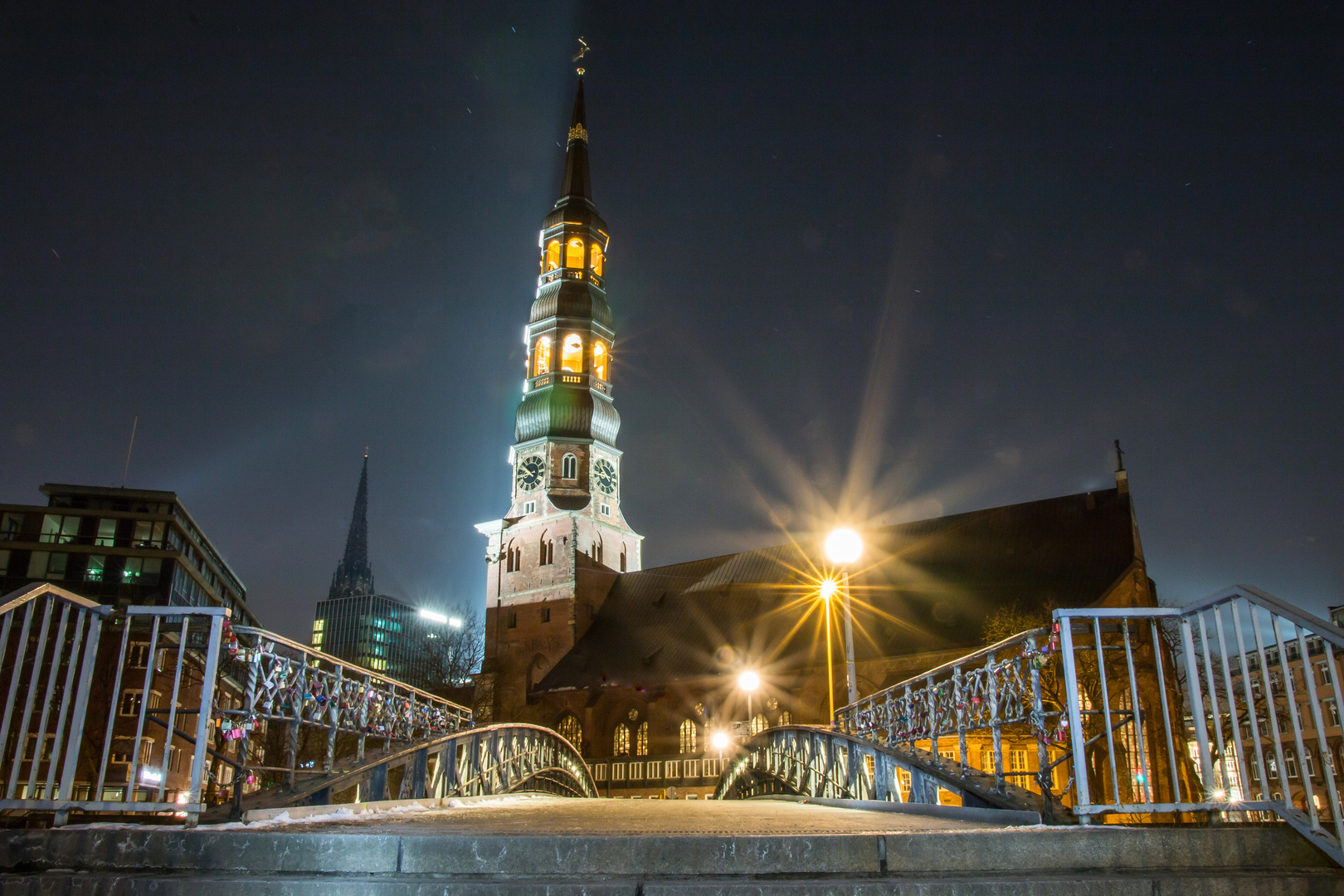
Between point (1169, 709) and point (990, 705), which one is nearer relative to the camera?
point (1169, 709)

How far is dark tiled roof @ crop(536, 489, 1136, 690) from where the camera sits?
39062mm

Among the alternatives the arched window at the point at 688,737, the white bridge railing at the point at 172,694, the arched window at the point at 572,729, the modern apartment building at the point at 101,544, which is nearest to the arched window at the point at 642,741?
the arched window at the point at 688,737

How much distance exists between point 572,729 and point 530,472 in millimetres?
15456

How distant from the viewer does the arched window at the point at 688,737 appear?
43312 mm

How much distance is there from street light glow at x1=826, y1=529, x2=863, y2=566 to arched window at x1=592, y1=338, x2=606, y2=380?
4322 centimetres

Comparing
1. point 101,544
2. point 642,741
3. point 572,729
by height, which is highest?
point 101,544

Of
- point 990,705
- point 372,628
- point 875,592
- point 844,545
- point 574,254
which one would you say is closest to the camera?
point 990,705

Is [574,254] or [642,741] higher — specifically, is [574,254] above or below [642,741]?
above

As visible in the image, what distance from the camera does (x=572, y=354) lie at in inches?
2288

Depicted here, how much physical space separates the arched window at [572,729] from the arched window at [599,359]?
20894 mm

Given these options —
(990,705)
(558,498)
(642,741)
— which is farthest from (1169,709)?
(558,498)

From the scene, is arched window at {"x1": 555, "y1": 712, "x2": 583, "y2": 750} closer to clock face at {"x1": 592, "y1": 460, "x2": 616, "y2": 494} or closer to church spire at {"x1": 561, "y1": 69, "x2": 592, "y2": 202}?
clock face at {"x1": 592, "y1": 460, "x2": 616, "y2": 494}

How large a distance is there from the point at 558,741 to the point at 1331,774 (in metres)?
16.9

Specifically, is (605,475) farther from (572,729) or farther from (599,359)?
(572,729)
